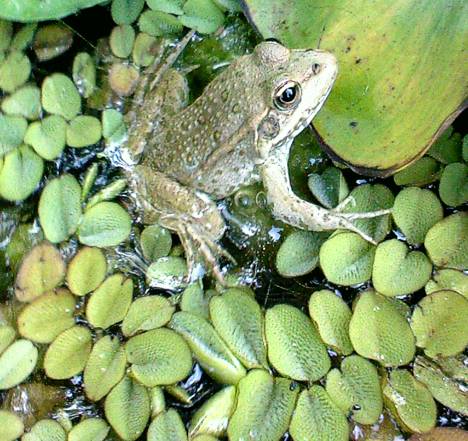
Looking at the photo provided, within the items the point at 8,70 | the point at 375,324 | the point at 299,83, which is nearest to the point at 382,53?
the point at 299,83

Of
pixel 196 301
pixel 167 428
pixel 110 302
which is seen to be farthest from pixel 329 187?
pixel 167 428

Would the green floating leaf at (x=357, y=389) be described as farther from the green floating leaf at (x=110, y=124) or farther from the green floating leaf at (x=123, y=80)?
the green floating leaf at (x=123, y=80)

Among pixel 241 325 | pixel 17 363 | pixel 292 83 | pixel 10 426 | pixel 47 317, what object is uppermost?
pixel 292 83

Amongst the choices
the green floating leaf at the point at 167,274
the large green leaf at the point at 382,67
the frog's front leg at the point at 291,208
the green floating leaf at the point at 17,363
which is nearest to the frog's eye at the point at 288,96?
the large green leaf at the point at 382,67

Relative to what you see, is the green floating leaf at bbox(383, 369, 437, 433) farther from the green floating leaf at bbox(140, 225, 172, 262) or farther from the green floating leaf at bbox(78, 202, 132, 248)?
the green floating leaf at bbox(78, 202, 132, 248)

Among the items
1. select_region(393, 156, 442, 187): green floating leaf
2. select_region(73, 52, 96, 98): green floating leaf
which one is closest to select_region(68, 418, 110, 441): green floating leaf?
select_region(73, 52, 96, 98): green floating leaf

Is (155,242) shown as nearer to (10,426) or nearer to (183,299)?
(183,299)
